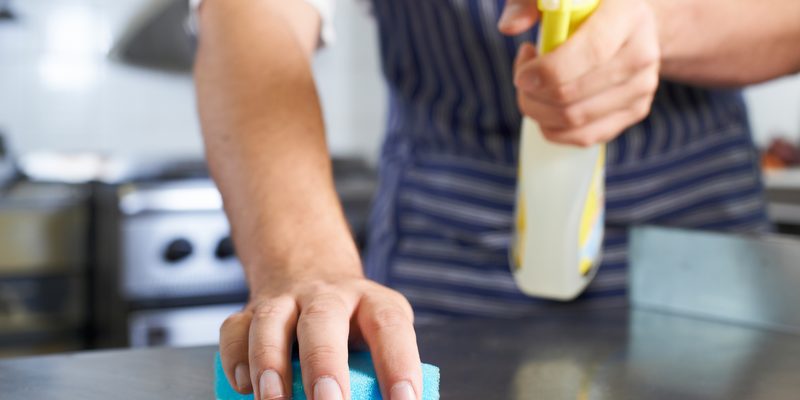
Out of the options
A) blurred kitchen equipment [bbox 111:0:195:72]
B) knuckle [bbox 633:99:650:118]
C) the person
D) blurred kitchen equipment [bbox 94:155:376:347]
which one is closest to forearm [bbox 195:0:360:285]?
the person

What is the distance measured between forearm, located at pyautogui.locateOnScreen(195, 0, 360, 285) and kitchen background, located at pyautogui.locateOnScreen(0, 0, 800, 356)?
95cm

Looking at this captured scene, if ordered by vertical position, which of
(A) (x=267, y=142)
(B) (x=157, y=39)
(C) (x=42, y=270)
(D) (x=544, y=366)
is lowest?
(C) (x=42, y=270)

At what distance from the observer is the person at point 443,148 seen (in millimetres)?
Answer: 427

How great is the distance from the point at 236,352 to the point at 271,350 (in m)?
0.03

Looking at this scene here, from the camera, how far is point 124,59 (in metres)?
2.03

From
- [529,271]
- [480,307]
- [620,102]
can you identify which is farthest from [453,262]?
[620,102]

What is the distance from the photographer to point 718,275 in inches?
26.1

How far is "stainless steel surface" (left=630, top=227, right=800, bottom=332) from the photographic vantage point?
0.63 meters

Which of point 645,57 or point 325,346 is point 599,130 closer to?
point 645,57

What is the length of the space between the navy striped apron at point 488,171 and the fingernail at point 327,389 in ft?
1.43

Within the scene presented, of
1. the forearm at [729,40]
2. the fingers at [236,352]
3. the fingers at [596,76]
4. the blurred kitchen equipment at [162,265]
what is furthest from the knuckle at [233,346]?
the blurred kitchen equipment at [162,265]

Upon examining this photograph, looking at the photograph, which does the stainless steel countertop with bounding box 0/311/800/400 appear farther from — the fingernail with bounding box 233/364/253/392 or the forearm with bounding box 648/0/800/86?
the forearm with bounding box 648/0/800/86

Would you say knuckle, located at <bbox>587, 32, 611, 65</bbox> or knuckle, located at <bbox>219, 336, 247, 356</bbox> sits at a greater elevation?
knuckle, located at <bbox>587, 32, 611, 65</bbox>

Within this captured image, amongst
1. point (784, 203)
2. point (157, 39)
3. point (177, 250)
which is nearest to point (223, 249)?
point (177, 250)
